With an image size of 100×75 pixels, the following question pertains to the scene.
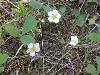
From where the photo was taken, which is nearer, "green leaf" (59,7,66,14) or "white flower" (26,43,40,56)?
"white flower" (26,43,40,56)

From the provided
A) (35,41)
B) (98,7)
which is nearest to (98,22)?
(98,7)

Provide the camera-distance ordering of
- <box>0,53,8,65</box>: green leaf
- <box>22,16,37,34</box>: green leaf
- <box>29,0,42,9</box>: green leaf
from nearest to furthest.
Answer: <box>0,53,8,65</box>: green leaf
<box>22,16,37,34</box>: green leaf
<box>29,0,42,9</box>: green leaf

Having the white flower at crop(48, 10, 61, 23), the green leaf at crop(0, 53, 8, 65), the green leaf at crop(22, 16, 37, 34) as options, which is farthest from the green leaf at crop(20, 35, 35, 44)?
the white flower at crop(48, 10, 61, 23)

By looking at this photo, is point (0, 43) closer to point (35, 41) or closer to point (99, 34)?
point (35, 41)

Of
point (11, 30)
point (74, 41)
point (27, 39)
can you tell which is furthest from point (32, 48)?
point (74, 41)

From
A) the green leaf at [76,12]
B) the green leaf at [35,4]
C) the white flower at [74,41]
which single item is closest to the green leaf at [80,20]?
the green leaf at [76,12]

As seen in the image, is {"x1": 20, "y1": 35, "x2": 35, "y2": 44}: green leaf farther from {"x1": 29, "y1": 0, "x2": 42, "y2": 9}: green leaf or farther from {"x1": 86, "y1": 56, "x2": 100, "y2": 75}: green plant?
{"x1": 86, "y1": 56, "x2": 100, "y2": 75}: green plant

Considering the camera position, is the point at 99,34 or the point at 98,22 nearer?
the point at 99,34

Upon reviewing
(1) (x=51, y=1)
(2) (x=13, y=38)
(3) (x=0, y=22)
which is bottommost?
(2) (x=13, y=38)

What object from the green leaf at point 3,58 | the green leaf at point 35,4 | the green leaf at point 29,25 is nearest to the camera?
the green leaf at point 3,58

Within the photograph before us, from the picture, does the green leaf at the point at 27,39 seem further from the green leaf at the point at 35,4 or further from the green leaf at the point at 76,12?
the green leaf at the point at 76,12

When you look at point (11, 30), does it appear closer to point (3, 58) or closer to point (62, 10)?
point (3, 58)
